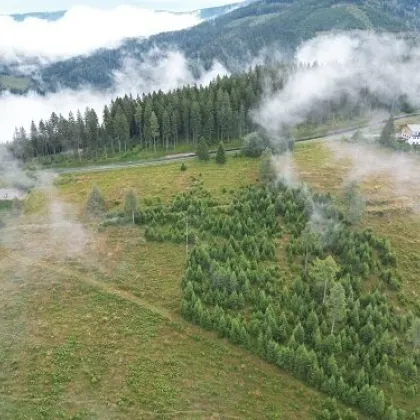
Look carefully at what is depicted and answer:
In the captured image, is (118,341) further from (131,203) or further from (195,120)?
(195,120)

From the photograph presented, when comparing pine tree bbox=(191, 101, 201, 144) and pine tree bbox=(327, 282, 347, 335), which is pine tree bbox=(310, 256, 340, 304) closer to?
pine tree bbox=(327, 282, 347, 335)

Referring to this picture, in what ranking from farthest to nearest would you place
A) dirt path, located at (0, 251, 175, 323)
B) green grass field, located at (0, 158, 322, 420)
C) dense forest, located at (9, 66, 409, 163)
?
dense forest, located at (9, 66, 409, 163) → dirt path, located at (0, 251, 175, 323) → green grass field, located at (0, 158, 322, 420)

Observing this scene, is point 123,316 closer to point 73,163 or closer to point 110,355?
point 110,355

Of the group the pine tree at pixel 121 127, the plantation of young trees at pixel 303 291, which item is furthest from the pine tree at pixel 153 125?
the plantation of young trees at pixel 303 291

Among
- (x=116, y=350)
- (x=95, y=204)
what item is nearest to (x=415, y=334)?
(x=116, y=350)

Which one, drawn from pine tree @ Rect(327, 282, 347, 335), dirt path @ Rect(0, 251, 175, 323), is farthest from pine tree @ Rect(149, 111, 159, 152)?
pine tree @ Rect(327, 282, 347, 335)

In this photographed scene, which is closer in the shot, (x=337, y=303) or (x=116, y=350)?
(x=116, y=350)
